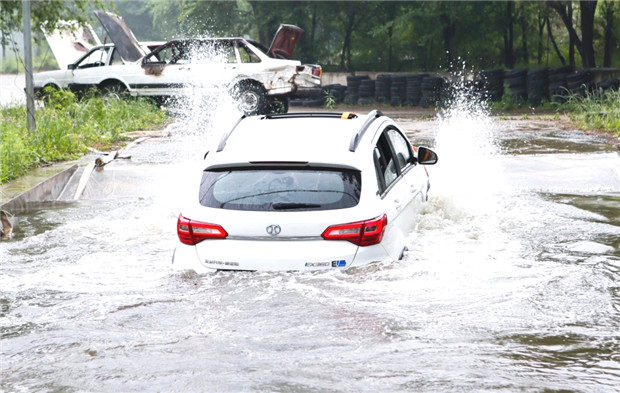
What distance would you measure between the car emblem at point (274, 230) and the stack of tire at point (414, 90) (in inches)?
1084

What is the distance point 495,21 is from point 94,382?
38.0m

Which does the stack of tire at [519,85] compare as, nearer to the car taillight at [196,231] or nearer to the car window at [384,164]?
the car window at [384,164]

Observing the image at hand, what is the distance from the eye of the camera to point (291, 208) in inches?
283

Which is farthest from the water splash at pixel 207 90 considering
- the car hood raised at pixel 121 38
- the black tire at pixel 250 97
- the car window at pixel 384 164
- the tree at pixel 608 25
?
the tree at pixel 608 25

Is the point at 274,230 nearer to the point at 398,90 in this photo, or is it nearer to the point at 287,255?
the point at 287,255

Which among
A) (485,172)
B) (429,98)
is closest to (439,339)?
(485,172)

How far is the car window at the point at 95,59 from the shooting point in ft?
Answer: 83.3

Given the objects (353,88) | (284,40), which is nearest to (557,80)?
(353,88)

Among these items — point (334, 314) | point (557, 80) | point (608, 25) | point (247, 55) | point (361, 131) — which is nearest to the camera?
point (334, 314)

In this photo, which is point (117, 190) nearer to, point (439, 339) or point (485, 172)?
point (485, 172)

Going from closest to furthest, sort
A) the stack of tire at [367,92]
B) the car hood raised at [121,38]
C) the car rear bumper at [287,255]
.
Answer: the car rear bumper at [287,255] < the car hood raised at [121,38] < the stack of tire at [367,92]

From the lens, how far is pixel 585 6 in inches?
1359

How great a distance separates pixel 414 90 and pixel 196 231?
90.9 feet

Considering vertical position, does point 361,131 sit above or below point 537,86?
above
